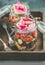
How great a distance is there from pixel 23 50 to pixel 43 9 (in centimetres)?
33

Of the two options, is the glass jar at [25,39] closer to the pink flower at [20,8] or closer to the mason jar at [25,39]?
the mason jar at [25,39]

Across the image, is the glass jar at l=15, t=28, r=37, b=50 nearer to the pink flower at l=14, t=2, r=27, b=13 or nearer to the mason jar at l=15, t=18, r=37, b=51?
the mason jar at l=15, t=18, r=37, b=51

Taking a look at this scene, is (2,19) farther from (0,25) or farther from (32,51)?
(32,51)

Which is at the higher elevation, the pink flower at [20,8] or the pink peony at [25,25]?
the pink flower at [20,8]

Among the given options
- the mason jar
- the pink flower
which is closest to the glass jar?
the mason jar


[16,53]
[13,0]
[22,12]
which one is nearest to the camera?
[16,53]

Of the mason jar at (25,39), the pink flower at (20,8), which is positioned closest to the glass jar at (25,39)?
the mason jar at (25,39)

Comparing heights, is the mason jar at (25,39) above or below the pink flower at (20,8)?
below

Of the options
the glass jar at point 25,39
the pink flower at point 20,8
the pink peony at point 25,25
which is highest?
the pink flower at point 20,8

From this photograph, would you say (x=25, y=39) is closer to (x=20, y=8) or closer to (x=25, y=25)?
(x=25, y=25)

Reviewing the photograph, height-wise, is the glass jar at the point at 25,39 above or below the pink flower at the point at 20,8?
below

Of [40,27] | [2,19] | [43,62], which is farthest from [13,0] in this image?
[43,62]

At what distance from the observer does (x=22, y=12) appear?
0.96m

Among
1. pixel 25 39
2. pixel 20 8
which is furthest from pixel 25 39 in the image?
pixel 20 8
